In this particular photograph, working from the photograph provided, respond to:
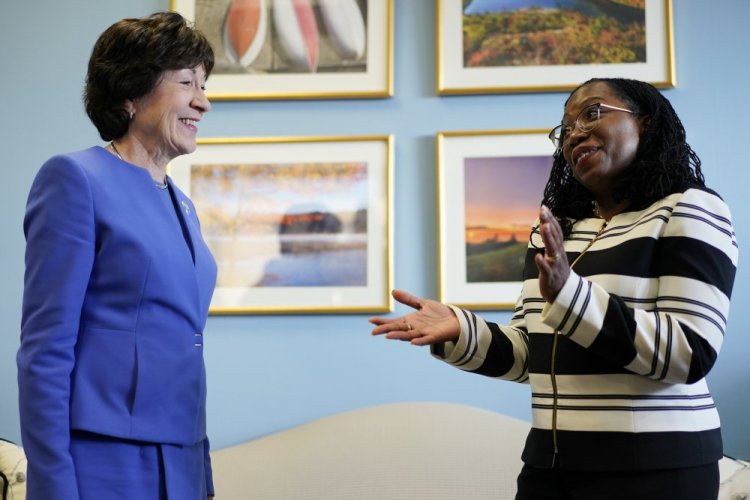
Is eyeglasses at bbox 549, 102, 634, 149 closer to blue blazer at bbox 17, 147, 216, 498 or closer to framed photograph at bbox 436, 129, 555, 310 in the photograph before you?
blue blazer at bbox 17, 147, 216, 498

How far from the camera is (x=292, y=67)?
2951 millimetres

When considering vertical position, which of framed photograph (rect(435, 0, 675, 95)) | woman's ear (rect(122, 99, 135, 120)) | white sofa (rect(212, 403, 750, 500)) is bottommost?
white sofa (rect(212, 403, 750, 500))

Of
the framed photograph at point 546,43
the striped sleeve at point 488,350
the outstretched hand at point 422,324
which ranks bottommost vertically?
the striped sleeve at point 488,350

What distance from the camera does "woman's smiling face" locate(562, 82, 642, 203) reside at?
1.52 metres

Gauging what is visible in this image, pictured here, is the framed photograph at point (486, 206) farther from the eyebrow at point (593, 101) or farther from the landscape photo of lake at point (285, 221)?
the eyebrow at point (593, 101)

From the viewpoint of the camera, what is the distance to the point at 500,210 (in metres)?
2.85

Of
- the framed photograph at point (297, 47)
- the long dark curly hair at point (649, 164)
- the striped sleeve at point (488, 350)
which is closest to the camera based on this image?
the long dark curly hair at point (649, 164)

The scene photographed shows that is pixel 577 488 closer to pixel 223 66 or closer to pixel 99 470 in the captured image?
pixel 99 470

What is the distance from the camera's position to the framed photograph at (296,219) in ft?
9.31

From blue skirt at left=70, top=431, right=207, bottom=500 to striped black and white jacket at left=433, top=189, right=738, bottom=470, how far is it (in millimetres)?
607

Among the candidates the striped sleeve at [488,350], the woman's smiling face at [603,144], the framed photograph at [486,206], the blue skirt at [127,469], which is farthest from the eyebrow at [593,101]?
the framed photograph at [486,206]

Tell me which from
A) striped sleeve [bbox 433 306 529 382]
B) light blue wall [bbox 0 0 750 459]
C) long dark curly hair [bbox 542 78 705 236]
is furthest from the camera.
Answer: light blue wall [bbox 0 0 750 459]

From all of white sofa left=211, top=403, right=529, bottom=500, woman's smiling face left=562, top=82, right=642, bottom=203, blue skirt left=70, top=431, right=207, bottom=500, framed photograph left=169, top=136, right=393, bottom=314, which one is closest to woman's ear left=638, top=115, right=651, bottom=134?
woman's smiling face left=562, top=82, right=642, bottom=203

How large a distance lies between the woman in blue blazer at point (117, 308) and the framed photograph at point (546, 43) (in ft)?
5.06
